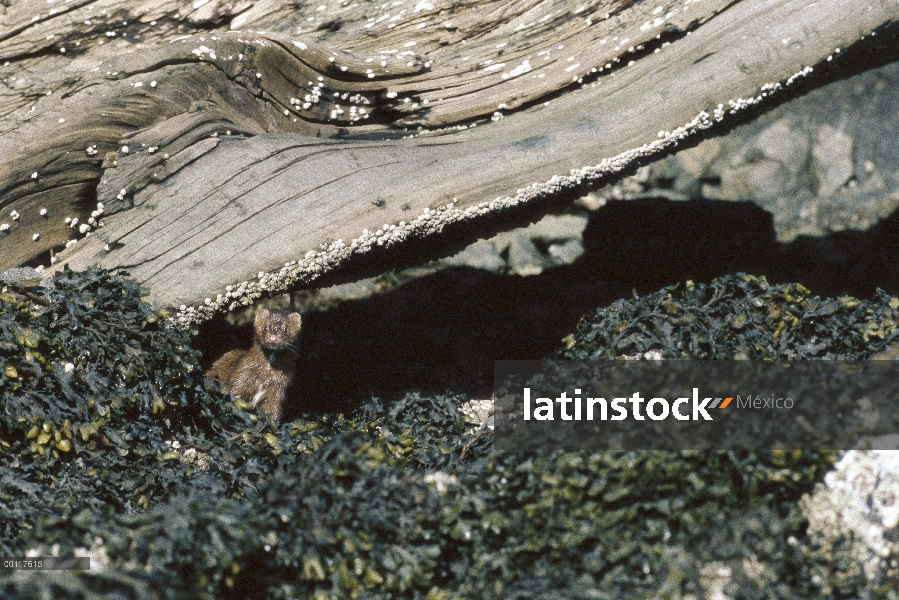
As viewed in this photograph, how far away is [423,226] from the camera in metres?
4.76

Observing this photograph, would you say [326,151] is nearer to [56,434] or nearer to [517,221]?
[517,221]

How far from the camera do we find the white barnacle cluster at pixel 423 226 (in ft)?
15.2

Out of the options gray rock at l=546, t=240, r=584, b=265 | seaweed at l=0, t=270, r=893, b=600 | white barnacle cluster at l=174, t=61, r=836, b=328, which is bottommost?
gray rock at l=546, t=240, r=584, b=265

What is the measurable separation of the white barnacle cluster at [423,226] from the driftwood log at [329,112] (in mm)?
14

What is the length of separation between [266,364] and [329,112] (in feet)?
6.68

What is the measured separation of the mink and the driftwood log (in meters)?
1.12

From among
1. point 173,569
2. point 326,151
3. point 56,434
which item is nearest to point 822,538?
point 173,569

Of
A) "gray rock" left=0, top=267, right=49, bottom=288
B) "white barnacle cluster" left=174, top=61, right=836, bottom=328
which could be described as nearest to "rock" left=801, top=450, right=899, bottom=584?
"white barnacle cluster" left=174, top=61, right=836, bottom=328

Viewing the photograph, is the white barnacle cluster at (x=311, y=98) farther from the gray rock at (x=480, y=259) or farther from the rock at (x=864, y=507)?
the rock at (x=864, y=507)

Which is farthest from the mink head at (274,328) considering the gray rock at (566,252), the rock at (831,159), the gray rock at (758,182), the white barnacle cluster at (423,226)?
the rock at (831,159)

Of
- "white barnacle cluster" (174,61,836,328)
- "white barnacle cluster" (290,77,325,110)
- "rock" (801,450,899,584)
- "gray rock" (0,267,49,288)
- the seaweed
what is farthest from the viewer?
"white barnacle cluster" (290,77,325,110)

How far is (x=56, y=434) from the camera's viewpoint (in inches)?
154

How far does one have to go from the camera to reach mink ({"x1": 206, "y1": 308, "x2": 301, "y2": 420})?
5.73 metres

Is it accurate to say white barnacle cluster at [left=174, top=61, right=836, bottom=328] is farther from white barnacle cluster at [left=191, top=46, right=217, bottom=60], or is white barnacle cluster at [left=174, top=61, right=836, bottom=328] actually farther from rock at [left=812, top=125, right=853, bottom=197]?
rock at [left=812, top=125, right=853, bottom=197]
